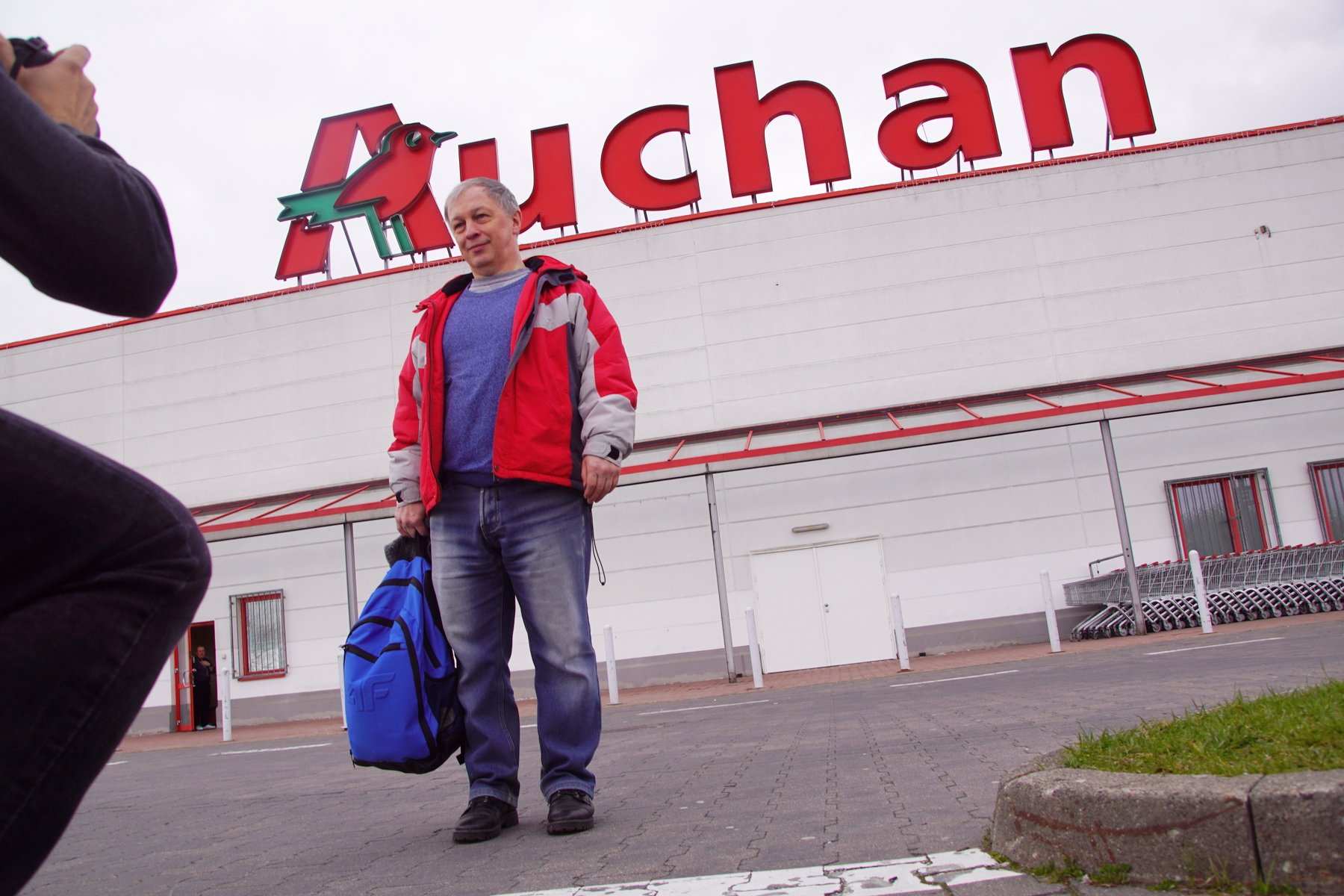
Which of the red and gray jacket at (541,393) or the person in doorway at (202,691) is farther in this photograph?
the person in doorway at (202,691)

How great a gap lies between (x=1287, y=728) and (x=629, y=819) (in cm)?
162

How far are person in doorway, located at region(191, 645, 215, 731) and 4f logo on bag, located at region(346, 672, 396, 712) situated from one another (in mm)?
17129

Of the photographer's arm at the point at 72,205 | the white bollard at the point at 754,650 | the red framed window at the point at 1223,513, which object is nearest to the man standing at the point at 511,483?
the photographer's arm at the point at 72,205

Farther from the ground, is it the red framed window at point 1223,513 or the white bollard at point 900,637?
the red framed window at point 1223,513

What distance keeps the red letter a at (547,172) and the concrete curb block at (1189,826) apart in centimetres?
1860

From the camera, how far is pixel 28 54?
1.05m

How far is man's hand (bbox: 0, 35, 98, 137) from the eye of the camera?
1.03m

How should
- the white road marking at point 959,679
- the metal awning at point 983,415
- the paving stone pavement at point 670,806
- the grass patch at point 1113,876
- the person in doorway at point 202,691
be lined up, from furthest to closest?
the person in doorway at point 202,691 < the metal awning at point 983,415 < the white road marking at point 959,679 < the paving stone pavement at point 670,806 < the grass patch at point 1113,876

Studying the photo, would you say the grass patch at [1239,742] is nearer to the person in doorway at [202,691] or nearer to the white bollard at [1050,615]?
the white bollard at [1050,615]

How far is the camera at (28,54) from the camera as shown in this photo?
104 centimetres

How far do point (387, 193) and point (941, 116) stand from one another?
11724 millimetres

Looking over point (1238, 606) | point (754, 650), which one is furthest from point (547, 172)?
point (1238, 606)

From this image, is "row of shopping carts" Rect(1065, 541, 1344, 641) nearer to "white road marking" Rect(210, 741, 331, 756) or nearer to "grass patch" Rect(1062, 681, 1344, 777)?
"white road marking" Rect(210, 741, 331, 756)

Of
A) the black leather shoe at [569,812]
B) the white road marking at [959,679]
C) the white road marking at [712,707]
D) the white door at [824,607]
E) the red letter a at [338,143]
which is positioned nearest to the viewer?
the black leather shoe at [569,812]
